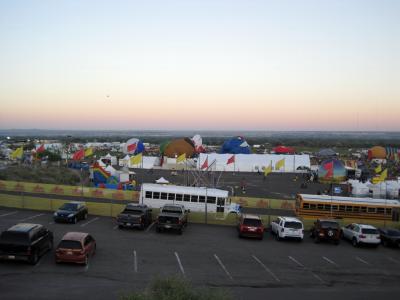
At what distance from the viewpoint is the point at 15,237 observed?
1565cm

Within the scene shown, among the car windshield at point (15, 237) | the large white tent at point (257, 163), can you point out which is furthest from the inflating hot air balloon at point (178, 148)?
the car windshield at point (15, 237)

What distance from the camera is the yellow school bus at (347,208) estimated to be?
29.6 meters

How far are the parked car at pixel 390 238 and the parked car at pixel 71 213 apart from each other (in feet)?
57.9

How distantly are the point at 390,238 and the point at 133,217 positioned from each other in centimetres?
1421

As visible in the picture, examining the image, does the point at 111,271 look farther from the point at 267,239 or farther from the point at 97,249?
the point at 267,239

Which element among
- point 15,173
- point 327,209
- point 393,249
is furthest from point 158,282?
point 15,173

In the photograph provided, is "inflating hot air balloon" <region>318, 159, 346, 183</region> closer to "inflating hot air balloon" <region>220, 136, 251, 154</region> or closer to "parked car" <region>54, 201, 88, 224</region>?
"inflating hot air balloon" <region>220, 136, 251, 154</region>

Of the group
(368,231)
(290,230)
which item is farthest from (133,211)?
(368,231)

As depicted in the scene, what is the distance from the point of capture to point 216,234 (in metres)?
24.6

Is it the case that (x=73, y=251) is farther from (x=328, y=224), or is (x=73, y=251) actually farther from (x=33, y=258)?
(x=328, y=224)

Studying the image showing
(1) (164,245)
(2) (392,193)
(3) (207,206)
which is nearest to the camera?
(1) (164,245)

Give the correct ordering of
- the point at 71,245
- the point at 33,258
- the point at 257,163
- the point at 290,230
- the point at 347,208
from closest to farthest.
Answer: the point at 33,258
the point at 71,245
the point at 290,230
the point at 347,208
the point at 257,163

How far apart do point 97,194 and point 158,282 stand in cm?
2495

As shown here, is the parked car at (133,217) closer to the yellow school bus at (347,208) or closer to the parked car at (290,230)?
the parked car at (290,230)
